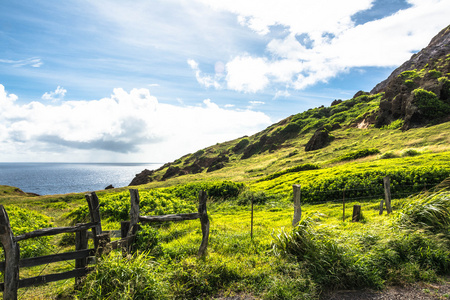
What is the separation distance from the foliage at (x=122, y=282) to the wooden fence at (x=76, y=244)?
0.79 meters

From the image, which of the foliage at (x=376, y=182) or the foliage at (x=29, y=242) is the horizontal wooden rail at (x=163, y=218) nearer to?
the foliage at (x=29, y=242)

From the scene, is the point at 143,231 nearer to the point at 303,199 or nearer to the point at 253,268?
the point at 253,268

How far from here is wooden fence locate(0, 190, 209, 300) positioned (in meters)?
5.56

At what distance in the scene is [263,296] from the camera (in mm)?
6043

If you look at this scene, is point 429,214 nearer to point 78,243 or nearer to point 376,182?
point 78,243

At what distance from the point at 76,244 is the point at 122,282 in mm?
2162

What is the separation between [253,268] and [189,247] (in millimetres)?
2572

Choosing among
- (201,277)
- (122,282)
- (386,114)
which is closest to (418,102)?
(386,114)

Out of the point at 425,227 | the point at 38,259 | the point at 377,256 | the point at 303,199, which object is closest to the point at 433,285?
the point at 377,256

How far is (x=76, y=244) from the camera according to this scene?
264 inches

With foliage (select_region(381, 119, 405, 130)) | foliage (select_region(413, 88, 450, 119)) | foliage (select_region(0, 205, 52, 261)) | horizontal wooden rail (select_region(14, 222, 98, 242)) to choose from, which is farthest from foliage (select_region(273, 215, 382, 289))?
foliage (select_region(381, 119, 405, 130))

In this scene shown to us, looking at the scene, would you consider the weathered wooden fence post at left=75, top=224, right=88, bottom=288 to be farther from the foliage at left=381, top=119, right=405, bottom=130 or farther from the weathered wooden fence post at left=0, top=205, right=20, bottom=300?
the foliage at left=381, top=119, right=405, bottom=130

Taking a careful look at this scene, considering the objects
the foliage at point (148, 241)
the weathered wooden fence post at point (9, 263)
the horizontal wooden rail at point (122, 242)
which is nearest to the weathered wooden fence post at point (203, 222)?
the foliage at point (148, 241)

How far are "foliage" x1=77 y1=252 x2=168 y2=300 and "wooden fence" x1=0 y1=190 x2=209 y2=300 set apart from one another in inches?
31.0
